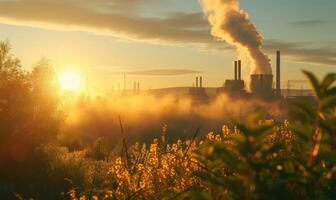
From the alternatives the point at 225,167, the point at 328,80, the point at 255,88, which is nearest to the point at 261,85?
the point at 255,88

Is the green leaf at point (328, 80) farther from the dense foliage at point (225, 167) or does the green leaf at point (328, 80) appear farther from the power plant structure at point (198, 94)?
the power plant structure at point (198, 94)

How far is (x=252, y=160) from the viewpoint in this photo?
4.68 feet

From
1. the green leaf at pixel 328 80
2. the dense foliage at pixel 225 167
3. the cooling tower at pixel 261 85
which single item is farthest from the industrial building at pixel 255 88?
the green leaf at pixel 328 80

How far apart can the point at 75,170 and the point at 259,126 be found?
55.2ft

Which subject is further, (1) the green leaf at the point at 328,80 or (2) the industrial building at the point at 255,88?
(2) the industrial building at the point at 255,88

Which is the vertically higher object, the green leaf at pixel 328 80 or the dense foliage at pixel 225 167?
the green leaf at pixel 328 80

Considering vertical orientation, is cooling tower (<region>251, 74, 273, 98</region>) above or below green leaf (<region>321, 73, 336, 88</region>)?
below

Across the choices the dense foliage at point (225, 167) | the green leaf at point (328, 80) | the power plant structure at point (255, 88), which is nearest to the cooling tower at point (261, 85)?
the power plant structure at point (255, 88)

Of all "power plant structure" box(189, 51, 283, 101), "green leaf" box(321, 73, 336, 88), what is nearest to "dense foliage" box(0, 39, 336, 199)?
"green leaf" box(321, 73, 336, 88)

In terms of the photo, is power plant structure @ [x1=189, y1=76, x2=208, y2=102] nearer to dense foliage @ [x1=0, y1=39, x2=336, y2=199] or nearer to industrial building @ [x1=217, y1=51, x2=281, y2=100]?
industrial building @ [x1=217, y1=51, x2=281, y2=100]

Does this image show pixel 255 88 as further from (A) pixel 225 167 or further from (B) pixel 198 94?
(A) pixel 225 167

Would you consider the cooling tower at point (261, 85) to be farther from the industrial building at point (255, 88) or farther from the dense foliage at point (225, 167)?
the dense foliage at point (225, 167)

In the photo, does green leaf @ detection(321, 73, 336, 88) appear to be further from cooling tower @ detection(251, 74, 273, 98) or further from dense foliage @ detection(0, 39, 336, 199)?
cooling tower @ detection(251, 74, 273, 98)

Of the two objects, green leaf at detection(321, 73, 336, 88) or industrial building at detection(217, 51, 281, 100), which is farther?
industrial building at detection(217, 51, 281, 100)
